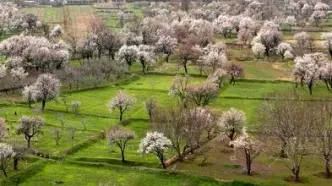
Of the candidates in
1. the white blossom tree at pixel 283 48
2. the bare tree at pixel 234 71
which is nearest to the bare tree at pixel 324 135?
the bare tree at pixel 234 71

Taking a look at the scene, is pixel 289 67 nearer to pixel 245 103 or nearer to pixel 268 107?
pixel 245 103

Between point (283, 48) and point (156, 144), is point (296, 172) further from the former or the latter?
point (283, 48)

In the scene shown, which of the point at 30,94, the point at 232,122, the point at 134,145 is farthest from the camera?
the point at 30,94

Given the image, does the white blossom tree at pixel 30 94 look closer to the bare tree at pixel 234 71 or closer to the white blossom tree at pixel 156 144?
the white blossom tree at pixel 156 144

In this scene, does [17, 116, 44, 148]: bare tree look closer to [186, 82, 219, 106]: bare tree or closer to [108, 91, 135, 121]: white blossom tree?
[108, 91, 135, 121]: white blossom tree

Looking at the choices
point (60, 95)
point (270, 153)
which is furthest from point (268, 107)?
point (60, 95)

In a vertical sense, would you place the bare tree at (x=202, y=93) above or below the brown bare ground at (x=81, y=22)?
below

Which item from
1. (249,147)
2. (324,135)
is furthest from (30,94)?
(324,135)

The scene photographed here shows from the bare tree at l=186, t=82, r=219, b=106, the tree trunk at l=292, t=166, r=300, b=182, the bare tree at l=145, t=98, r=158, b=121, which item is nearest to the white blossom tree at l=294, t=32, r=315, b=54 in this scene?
the bare tree at l=186, t=82, r=219, b=106
